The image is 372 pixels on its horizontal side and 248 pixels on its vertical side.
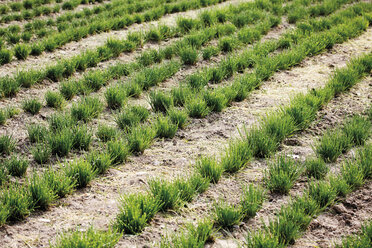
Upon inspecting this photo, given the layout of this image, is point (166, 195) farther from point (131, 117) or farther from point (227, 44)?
point (227, 44)

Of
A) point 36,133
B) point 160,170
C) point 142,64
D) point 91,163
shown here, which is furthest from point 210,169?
point 142,64

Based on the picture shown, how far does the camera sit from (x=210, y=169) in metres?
3.61

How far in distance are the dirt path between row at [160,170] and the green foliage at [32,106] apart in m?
1.52

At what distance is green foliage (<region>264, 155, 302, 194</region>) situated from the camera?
11.3ft

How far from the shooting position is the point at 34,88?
536cm

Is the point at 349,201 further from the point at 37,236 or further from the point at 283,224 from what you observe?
the point at 37,236

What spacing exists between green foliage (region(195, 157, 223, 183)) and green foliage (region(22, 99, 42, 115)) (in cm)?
219

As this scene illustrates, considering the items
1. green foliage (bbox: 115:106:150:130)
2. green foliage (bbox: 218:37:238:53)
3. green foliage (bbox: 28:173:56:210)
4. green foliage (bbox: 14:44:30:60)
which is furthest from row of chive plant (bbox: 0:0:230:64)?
green foliage (bbox: 28:173:56:210)

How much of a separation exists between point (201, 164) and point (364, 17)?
19.6 feet

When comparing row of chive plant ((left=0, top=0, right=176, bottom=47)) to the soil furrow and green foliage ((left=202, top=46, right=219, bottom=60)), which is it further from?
the soil furrow

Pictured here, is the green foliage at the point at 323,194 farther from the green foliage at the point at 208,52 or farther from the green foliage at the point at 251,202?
the green foliage at the point at 208,52

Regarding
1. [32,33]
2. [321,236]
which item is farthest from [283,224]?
[32,33]

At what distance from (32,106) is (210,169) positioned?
2404mm

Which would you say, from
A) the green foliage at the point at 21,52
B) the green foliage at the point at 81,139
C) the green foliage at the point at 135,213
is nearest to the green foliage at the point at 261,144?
the green foliage at the point at 135,213
